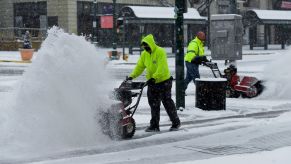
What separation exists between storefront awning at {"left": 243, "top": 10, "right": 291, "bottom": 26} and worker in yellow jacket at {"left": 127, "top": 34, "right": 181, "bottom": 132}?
1564 inches

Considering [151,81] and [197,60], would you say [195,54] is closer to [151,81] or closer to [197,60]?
Answer: [197,60]

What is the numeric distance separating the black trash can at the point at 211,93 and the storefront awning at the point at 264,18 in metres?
36.9

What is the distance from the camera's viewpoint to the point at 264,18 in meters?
49.7

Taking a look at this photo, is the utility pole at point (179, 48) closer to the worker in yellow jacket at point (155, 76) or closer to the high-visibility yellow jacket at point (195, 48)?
the high-visibility yellow jacket at point (195, 48)

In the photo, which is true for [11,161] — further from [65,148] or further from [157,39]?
[157,39]

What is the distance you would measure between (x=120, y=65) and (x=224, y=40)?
11.2m

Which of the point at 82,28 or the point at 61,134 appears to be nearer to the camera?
the point at 61,134

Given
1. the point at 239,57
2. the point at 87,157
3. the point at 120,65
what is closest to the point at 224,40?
the point at 239,57

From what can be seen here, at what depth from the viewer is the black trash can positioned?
43.8 ft

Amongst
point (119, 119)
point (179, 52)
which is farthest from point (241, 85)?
point (119, 119)

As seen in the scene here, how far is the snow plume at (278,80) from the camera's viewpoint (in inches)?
629

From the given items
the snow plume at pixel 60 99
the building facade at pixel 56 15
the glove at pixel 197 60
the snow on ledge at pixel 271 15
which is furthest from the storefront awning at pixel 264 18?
the snow plume at pixel 60 99

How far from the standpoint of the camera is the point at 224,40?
819 inches

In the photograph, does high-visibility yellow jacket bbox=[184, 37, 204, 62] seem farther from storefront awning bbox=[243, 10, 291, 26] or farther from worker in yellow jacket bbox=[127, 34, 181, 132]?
storefront awning bbox=[243, 10, 291, 26]
